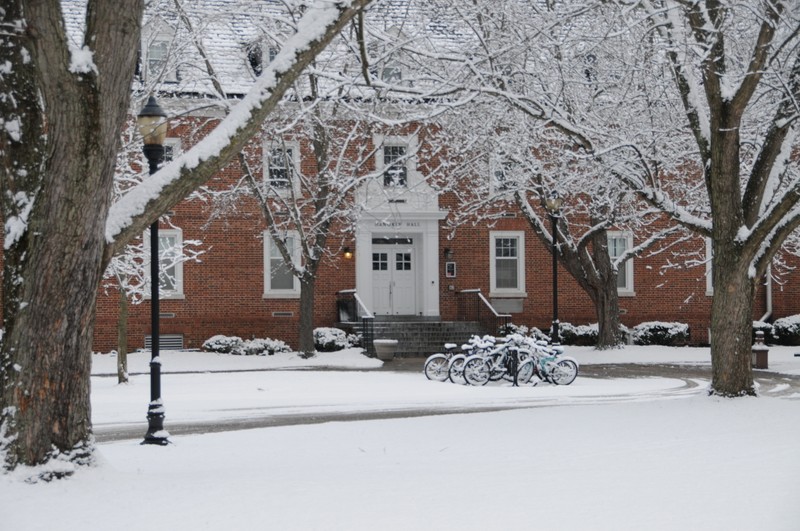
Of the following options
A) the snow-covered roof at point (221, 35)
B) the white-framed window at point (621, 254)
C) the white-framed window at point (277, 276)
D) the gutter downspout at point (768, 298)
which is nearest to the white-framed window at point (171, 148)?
the snow-covered roof at point (221, 35)

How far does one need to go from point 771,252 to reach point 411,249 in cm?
1801

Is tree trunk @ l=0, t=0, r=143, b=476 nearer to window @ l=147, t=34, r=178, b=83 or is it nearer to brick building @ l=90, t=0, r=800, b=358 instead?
window @ l=147, t=34, r=178, b=83

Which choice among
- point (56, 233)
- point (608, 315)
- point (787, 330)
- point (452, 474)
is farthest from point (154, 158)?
point (787, 330)

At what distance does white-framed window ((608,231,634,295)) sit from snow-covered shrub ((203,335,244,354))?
40.3 ft

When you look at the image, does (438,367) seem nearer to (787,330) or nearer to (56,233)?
(56,233)

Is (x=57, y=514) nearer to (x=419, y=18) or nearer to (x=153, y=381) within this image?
(x=153, y=381)

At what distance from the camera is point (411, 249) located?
3061 centimetres

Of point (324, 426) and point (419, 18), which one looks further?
point (419, 18)

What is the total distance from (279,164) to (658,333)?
12970mm

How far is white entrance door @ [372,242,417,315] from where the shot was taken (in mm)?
30484

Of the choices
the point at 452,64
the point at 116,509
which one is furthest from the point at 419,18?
the point at 116,509

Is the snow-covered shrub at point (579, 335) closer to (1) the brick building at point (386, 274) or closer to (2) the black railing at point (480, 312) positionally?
(1) the brick building at point (386, 274)

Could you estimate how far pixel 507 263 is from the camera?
31.2 metres

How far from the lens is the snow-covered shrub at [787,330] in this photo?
3055 centimetres
